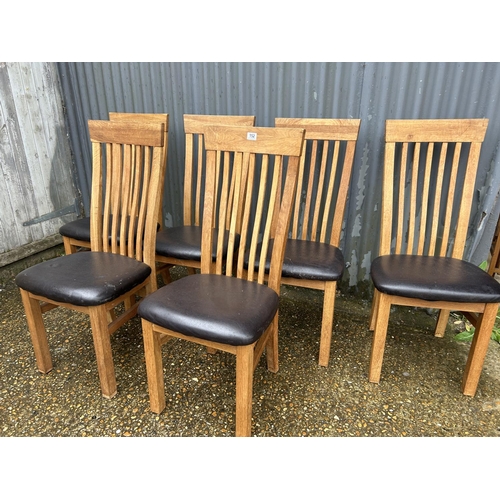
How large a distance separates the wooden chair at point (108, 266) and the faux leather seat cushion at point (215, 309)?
0.27 meters

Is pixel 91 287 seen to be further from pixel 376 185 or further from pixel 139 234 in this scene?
pixel 376 185

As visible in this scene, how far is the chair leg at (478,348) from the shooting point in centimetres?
158

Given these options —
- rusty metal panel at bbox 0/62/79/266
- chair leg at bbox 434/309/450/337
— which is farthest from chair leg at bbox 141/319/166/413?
rusty metal panel at bbox 0/62/79/266

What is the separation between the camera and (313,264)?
5.83 feet

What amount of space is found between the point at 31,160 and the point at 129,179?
4.93ft

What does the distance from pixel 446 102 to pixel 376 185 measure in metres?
0.57

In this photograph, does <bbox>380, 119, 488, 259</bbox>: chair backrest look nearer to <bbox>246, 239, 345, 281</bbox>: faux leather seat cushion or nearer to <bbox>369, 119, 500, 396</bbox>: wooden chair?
<bbox>369, 119, 500, 396</bbox>: wooden chair

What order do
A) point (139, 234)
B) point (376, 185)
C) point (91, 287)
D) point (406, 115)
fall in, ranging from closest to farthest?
point (91, 287) → point (139, 234) → point (406, 115) → point (376, 185)

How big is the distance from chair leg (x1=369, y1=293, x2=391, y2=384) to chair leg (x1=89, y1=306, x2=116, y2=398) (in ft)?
4.18

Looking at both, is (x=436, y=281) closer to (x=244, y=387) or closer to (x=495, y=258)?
(x=244, y=387)

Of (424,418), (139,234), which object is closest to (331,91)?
(139,234)

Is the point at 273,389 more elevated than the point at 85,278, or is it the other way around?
the point at 85,278

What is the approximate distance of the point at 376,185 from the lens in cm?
223

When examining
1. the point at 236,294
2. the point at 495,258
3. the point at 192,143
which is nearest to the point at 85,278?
the point at 236,294
